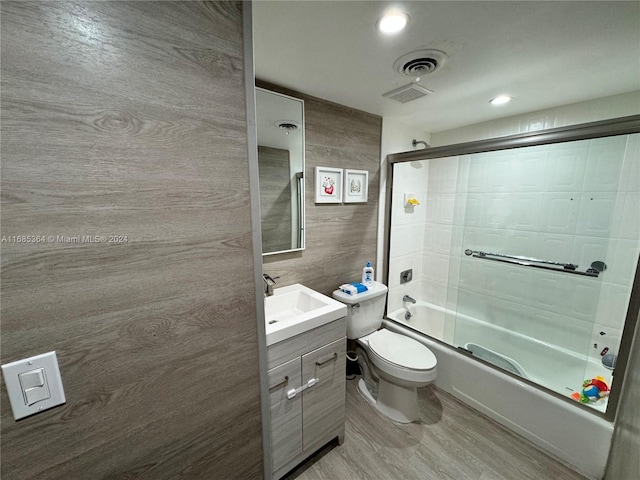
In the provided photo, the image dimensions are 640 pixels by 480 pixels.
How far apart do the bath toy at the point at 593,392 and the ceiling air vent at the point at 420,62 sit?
2020mm

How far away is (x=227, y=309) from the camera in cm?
79

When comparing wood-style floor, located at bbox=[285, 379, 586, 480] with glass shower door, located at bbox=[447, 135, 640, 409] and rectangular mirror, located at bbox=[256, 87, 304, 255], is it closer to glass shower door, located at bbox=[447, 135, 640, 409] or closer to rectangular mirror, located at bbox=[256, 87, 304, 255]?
glass shower door, located at bbox=[447, 135, 640, 409]

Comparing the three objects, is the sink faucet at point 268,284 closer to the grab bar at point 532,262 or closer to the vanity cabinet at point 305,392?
the vanity cabinet at point 305,392

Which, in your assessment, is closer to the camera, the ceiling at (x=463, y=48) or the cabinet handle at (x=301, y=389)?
the ceiling at (x=463, y=48)

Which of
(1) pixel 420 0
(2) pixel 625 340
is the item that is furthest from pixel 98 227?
(2) pixel 625 340

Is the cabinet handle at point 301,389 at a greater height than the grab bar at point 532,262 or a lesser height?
lesser

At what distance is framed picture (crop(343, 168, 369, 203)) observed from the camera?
6.32ft

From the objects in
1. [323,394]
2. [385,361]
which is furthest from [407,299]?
[323,394]

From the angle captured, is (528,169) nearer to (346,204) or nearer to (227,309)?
(346,204)

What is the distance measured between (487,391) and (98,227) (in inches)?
89.7

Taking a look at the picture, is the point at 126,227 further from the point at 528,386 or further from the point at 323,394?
the point at 528,386

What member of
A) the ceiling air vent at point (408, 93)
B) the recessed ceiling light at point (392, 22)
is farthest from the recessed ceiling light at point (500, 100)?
the recessed ceiling light at point (392, 22)

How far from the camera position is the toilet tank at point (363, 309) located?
5.88 feet

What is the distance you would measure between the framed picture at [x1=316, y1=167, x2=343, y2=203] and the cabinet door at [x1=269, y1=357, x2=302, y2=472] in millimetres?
1106
